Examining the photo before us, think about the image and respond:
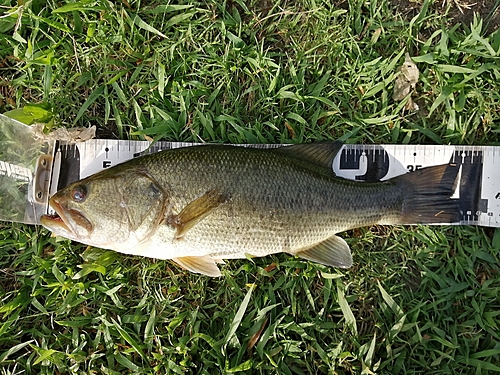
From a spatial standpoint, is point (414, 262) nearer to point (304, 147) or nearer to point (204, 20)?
point (304, 147)

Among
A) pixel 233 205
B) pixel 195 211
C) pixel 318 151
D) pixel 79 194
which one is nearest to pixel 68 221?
pixel 79 194

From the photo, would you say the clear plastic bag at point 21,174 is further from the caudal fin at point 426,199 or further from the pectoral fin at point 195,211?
the caudal fin at point 426,199

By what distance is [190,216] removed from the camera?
Answer: 3.04 meters

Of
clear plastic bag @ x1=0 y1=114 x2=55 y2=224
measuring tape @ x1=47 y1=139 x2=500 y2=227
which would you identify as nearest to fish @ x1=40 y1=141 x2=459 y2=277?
measuring tape @ x1=47 y1=139 x2=500 y2=227

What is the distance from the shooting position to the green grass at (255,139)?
350 cm

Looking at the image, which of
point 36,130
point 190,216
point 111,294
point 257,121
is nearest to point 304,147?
point 257,121

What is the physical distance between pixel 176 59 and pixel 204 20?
43 cm

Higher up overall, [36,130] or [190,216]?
[36,130]

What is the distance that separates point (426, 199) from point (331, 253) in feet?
2.93

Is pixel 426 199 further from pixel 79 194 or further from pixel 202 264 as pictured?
pixel 79 194

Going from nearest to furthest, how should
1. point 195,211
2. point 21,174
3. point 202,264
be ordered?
1. point 195,211
2. point 202,264
3. point 21,174

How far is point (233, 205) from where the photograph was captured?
3.11m

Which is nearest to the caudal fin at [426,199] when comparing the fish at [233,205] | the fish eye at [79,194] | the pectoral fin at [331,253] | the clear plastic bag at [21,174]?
the fish at [233,205]

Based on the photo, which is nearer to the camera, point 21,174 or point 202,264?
point 202,264
